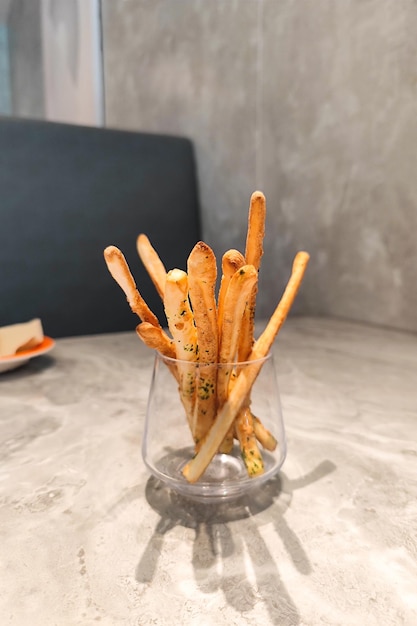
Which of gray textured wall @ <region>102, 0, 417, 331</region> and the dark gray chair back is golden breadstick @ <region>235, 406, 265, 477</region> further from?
the dark gray chair back

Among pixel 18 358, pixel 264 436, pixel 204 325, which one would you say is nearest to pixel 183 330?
pixel 204 325

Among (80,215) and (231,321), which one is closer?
(231,321)

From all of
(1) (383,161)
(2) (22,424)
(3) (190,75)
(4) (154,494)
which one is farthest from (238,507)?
(3) (190,75)

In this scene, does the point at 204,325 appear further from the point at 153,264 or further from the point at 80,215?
the point at 80,215

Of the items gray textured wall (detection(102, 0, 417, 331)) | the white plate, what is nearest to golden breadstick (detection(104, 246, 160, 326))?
the white plate

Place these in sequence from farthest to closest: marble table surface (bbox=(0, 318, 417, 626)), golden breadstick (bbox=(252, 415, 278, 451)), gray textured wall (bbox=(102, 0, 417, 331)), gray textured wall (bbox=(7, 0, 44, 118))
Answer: gray textured wall (bbox=(7, 0, 44, 118)) < gray textured wall (bbox=(102, 0, 417, 331)) < golden breadstick (bbox=(252, 415, 278, 451)) < marble table surface (bbox=(0, 318, 417, 626))

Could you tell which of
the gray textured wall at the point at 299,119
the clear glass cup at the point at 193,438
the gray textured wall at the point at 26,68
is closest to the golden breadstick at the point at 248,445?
the clear glass cup at the point at 193,438
